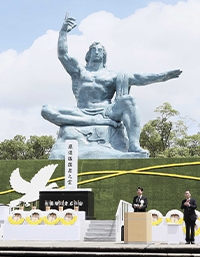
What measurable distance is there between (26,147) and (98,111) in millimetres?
19947

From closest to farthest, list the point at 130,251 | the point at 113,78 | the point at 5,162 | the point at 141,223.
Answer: the point at 130,251 < the point at 141,223 < the point at 5,162 < the point at 113,78

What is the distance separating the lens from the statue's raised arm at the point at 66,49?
61.8ft

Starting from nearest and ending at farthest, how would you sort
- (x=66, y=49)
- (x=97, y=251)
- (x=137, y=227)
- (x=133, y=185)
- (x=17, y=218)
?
(x=97, y=251), (x=137, y=227), (x=17, y=218), (x=133, y=185), (x=66, y=49)

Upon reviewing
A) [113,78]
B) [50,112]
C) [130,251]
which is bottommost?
[130,251]

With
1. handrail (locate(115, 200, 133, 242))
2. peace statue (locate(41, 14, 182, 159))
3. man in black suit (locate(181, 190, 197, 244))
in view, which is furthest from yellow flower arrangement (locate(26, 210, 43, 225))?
peace statue (locate(41, 14, 182, 159))

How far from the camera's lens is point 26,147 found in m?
38.1

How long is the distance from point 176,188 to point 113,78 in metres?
4.65

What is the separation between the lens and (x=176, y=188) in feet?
53.0

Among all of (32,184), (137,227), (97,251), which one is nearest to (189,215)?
(137,227)

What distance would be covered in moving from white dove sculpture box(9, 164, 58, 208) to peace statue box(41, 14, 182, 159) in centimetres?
111

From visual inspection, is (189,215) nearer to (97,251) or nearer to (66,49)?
(97,251)

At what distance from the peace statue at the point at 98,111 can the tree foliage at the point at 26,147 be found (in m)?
19.0

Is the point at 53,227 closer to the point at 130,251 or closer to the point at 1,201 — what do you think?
the point at 1,201

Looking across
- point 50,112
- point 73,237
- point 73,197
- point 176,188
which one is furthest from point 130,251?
point 50,112
